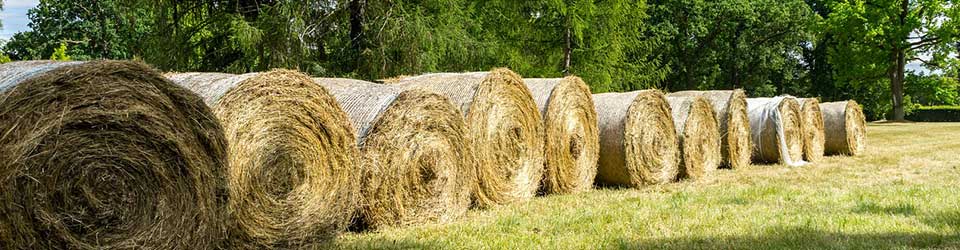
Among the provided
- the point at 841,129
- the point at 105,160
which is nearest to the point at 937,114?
the point at 841,129

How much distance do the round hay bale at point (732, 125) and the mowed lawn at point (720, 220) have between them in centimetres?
237

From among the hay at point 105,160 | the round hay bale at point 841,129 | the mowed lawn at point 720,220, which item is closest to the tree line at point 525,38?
the hay at point 105,160

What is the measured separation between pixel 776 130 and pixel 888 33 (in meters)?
29.2

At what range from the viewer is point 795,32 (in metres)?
43.8

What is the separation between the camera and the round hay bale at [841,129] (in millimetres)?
15977

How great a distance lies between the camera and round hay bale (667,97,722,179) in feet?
35.4

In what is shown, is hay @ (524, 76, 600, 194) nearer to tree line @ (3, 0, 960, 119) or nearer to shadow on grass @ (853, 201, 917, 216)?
shadow on grass @ (853, 201, 917, 216)

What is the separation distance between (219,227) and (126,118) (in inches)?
35.6

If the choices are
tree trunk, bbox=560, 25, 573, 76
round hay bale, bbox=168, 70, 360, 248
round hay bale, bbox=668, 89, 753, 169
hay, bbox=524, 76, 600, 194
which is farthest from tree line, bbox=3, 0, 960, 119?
round hay bale, bbox=668, 89, 753, 169

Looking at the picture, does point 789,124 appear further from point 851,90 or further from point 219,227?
point 851,90

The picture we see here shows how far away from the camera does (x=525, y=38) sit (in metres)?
22.2

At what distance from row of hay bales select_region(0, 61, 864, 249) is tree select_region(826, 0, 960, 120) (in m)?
32.7

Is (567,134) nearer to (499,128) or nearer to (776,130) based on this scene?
(499,128)

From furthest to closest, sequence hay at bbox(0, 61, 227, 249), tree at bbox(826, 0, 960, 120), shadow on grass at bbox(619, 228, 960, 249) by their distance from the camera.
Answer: tree at bbox(826, 0, 960, 120), shadow on grass at bbox(619, 228, 960, 249), hay at bbox(0, 61, 227, 249)
